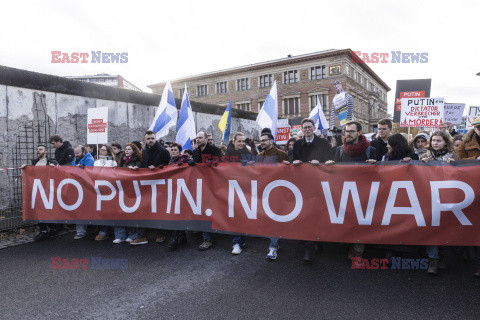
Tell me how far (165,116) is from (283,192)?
201 inches

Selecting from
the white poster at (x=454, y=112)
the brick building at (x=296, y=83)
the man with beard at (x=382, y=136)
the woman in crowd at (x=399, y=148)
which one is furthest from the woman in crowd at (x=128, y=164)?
the brick building at (x=296, y=83)

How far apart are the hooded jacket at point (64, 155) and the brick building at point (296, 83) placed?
4033 cm

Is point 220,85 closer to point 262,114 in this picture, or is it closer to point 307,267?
point 262,114

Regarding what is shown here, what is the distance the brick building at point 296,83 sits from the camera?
143 ft

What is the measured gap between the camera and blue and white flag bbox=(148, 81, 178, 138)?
8234 millimetres

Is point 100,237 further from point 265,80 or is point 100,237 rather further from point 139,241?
point 265,80

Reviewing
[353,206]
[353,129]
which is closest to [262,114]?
[353,129]

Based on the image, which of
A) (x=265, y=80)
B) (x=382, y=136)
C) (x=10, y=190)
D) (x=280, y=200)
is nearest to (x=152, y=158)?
(x=280, y=200)

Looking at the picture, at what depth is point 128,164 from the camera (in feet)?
18.0

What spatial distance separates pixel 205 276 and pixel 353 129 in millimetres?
2786

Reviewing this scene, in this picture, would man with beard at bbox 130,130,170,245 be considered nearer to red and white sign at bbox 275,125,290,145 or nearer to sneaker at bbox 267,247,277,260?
sneaker at bbox 267,247,277,260

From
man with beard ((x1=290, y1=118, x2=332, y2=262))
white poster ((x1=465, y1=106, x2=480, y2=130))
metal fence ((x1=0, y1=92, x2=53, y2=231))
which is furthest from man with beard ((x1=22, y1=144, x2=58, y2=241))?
white poster ((x1=465, y1=106, x2=480, y2=130))

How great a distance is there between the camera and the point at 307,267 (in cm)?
403

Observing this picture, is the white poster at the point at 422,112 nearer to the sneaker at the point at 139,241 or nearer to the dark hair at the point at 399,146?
the dark hair at the point at 399,146
